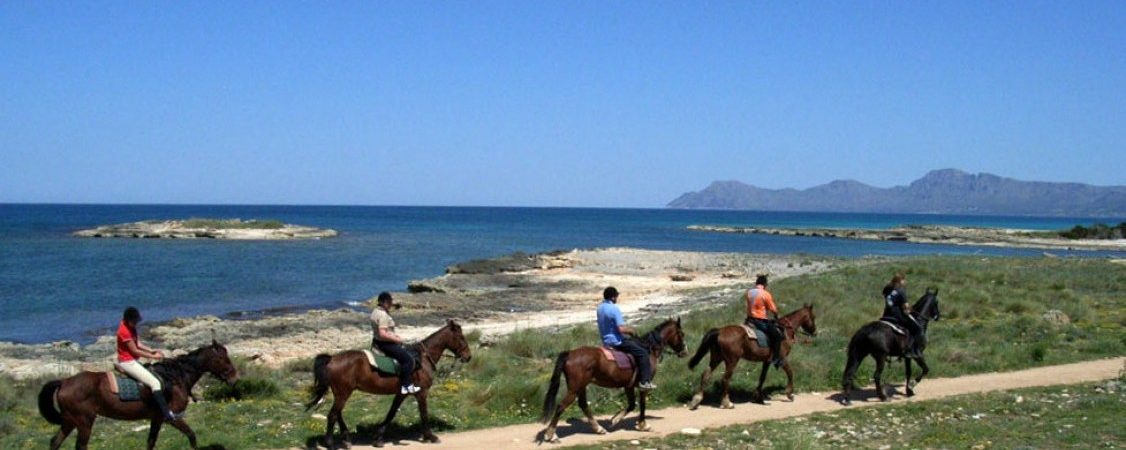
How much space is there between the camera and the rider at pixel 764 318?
16.0m

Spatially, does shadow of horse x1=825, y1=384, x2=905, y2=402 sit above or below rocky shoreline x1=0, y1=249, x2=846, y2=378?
above

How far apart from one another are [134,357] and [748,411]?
30.8 feet

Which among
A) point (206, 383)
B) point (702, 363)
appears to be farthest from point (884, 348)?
point (206, 383)

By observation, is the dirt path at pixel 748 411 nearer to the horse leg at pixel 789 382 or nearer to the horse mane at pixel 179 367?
the horse leg at pixel 789 382

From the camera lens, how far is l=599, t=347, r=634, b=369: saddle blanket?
527 inches

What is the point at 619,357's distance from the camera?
531 inches

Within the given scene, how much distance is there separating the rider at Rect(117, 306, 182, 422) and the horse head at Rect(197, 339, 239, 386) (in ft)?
2.31

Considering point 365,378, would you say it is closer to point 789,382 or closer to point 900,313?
point 789,382

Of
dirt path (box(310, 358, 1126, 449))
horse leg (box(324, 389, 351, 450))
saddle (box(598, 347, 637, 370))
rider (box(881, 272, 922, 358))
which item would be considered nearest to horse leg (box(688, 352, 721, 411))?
dirt path (box(310, 358, 1126, 449))

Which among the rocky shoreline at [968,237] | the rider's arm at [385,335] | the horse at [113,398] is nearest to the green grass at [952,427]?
the rider's arm at [385,335]

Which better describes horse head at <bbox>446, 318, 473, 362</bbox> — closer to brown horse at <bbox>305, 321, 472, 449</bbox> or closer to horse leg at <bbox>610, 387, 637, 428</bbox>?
brown horse at <bbox>305, 321, 472, 449</bbox>

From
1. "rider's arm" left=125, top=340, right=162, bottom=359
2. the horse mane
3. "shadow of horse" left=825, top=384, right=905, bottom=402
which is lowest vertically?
"shadow of horse" left=825, top=384, right=905, bottom=402

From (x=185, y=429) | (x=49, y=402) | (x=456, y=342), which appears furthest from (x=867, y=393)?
(x=49, y=402)

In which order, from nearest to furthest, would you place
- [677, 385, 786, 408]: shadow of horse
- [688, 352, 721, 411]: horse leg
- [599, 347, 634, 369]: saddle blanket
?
[599, 347, 634, 369]: saddle blanket, [688, 352, 721, 411]: horse leg, [677, 385, 786, 408]: shadow of horse
